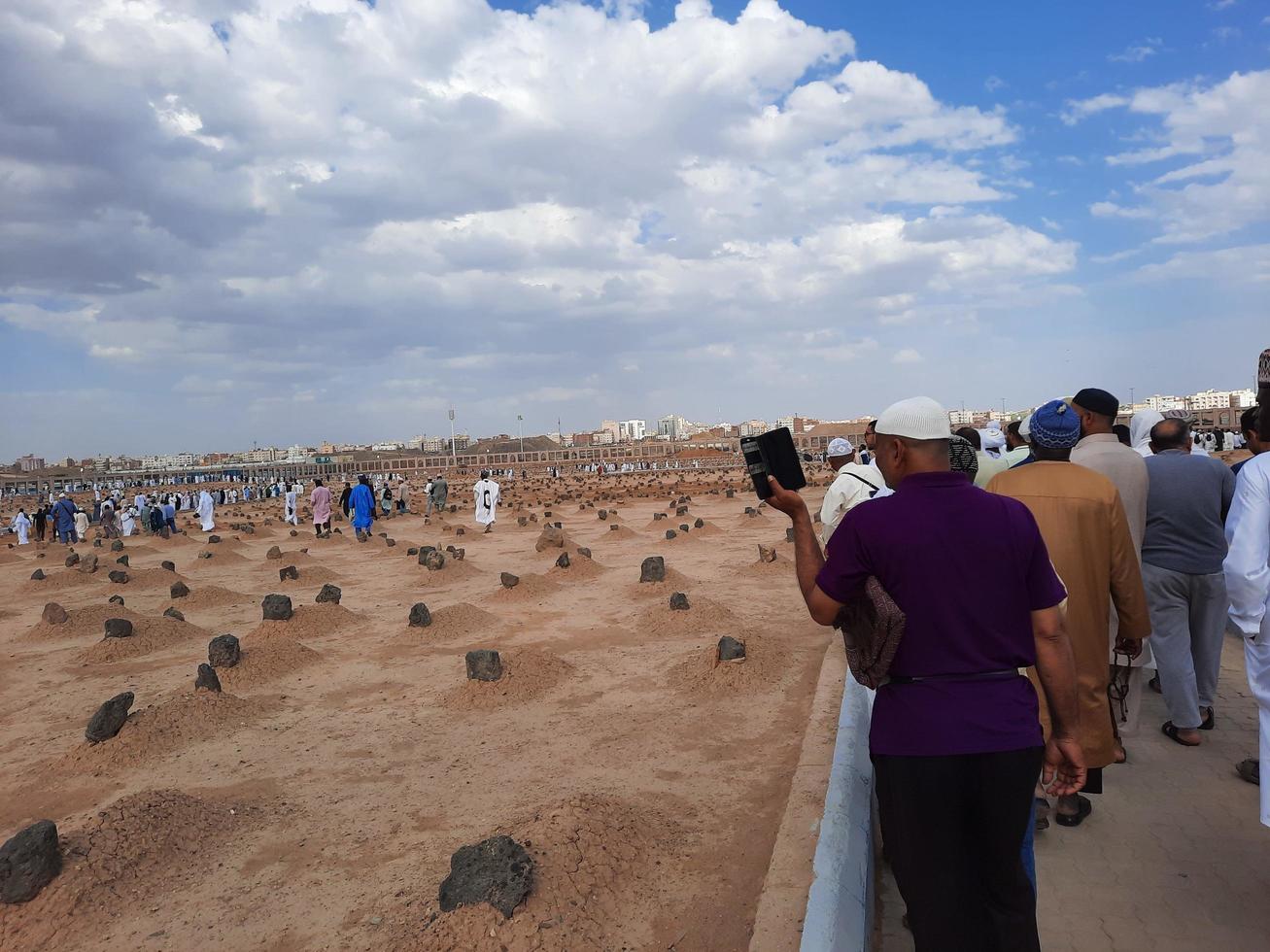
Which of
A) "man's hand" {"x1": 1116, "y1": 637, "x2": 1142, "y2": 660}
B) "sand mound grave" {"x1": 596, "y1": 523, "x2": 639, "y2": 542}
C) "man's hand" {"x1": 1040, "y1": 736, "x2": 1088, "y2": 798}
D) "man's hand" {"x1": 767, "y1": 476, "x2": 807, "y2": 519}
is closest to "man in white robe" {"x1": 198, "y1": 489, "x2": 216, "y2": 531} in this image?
"sand mound grave" {"x1": 596, "y1": 523, "x2": 639, "y2": 542}

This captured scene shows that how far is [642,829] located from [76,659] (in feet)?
30.0

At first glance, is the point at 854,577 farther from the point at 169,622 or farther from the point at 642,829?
the point at 169,622

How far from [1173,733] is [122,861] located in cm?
666

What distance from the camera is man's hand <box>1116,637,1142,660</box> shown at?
3352 mm

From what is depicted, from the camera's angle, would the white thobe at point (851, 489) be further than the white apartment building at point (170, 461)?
No

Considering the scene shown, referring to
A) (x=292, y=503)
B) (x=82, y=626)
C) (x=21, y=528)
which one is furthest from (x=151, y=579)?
(x=21, y=528)

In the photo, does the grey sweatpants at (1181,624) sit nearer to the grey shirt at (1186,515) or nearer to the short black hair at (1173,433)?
the grey shirt at (1186,515)

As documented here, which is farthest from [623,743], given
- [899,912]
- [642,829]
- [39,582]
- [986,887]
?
[39,582]

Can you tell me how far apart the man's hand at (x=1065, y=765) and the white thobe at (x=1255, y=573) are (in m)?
1.31

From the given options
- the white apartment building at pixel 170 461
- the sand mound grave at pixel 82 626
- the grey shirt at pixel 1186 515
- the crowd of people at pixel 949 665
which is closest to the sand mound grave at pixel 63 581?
the sand mound grave at pixel 82 626

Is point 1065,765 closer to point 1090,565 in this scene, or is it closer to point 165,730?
point 1090,565

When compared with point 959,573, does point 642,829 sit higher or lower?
lower

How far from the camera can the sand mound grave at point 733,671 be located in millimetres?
→ 7176

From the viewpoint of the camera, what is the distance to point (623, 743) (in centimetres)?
604
